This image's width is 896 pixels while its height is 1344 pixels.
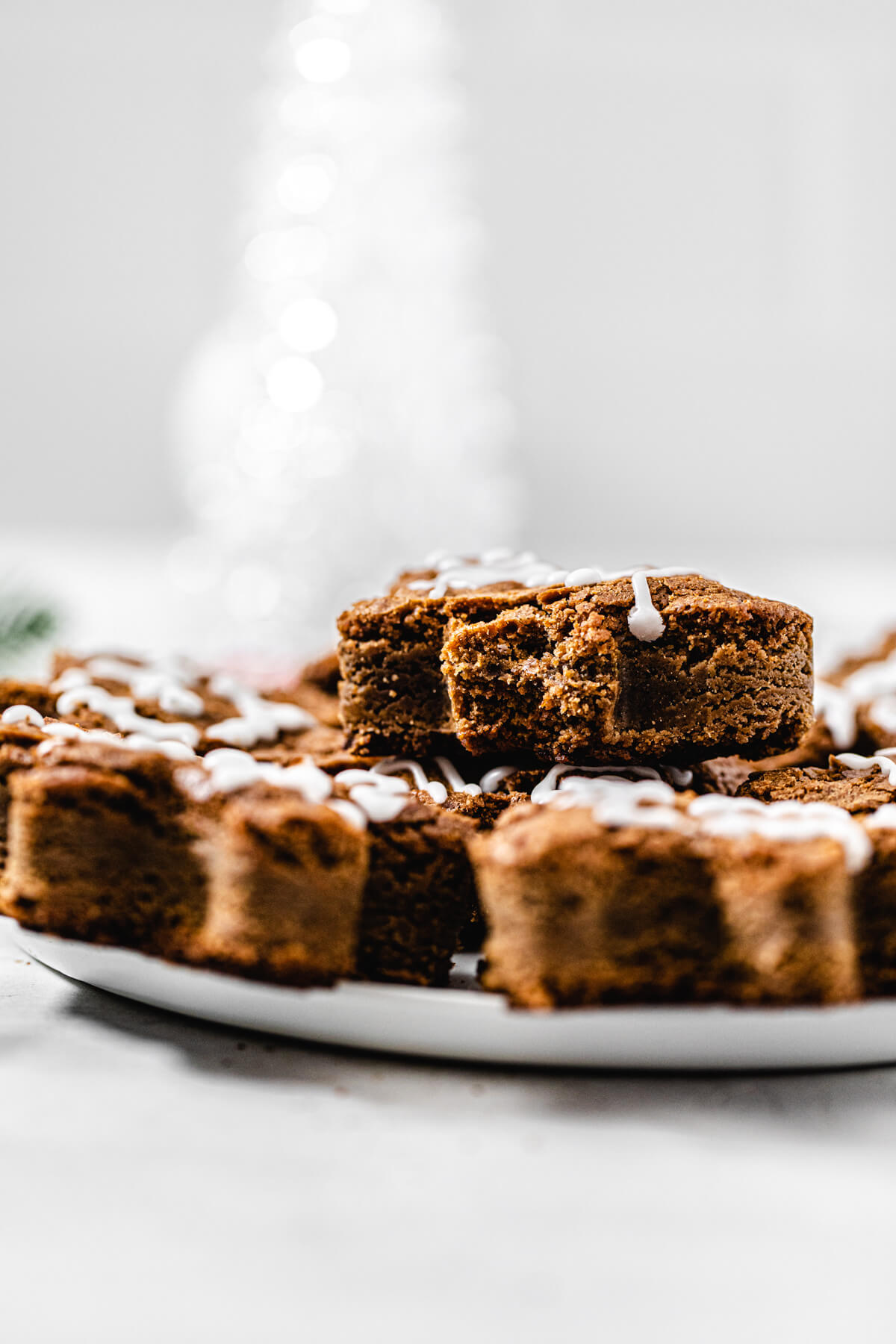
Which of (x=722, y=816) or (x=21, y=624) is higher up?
(x=21, y=624)

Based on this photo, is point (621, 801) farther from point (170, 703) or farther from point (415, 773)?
point (170, 703)

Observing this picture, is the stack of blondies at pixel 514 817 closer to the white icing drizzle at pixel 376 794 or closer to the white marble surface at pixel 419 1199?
the white icing drizzle at pixel 376 794

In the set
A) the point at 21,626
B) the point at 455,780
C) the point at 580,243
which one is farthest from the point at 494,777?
the point at 580,243

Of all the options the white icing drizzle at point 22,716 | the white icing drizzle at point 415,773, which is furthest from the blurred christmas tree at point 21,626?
the white icing drizzle at point 415,773

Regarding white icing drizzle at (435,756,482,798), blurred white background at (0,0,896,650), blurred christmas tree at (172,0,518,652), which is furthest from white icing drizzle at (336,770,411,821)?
blurred white background at (0,0,896,650)

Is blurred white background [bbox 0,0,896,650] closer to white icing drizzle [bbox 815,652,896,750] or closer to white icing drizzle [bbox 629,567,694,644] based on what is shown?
white icing drizzle [bbox 815,652,896,750]

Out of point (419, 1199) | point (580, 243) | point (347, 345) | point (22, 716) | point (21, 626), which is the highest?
point (580, 243)
